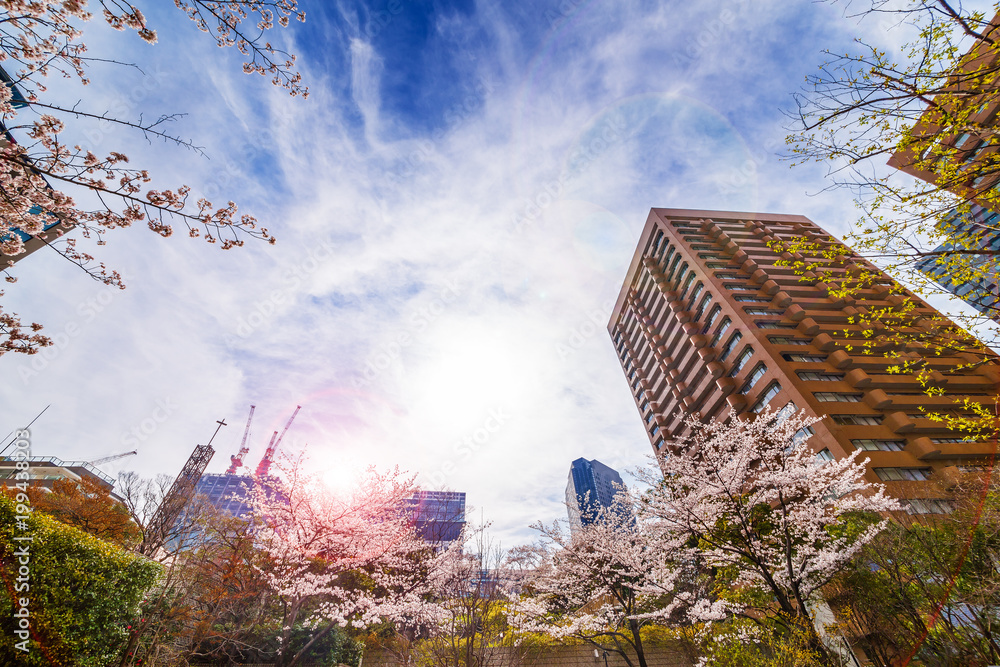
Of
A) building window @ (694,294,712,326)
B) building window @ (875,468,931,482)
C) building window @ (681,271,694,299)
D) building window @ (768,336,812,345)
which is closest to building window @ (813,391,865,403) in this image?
building window @ (875,468,931,482)

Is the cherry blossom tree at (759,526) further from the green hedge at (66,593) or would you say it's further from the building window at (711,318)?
the building window at (711,318)

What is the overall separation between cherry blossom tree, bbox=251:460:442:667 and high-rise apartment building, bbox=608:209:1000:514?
18688 mm

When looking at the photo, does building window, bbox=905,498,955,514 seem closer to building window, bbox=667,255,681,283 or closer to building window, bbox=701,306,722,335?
building window, bbox=701,306,722,335

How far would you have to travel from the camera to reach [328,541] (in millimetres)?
14773

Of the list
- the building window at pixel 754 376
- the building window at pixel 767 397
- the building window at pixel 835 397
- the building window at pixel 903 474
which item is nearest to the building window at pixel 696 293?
the building window at pixel 754 376

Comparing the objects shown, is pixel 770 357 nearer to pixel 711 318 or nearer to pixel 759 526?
pixel 711 318

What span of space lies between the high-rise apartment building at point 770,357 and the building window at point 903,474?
82 mm

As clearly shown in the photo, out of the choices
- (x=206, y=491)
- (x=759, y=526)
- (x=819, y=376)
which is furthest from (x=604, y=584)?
(x=206, y=491)

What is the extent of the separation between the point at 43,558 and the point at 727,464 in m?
15.1

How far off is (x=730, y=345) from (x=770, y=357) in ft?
18.3

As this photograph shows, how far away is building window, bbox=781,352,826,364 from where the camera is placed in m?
30.1

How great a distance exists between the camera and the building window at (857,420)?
25.7 metres

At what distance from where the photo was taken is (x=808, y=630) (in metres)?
7.64

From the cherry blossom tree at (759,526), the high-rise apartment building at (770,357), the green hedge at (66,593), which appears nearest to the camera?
the green hedge at (66,593)
